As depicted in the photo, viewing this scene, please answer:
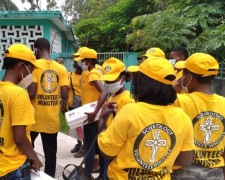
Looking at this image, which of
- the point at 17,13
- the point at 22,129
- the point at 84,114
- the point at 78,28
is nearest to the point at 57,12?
the point at 17,13

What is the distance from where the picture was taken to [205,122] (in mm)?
1846

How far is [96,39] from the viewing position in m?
13.0

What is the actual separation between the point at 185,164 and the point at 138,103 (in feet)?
1.81

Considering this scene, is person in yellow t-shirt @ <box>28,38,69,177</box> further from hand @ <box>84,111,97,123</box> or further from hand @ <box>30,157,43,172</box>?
hand @ <box>30,157,43,172</box>

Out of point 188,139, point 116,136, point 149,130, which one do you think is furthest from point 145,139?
point 188,139

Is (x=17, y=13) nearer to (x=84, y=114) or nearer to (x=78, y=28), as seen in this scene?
(x=84, y=114)

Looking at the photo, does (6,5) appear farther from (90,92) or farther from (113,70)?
(113,70)

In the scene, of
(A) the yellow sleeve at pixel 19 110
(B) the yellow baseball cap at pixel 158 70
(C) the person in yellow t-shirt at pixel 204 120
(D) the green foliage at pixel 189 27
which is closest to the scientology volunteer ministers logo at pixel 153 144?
(B) the yellow baseball cap at pixel 158 70

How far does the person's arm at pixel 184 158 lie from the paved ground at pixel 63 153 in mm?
2302

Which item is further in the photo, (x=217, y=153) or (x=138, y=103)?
(x=217, y=153)

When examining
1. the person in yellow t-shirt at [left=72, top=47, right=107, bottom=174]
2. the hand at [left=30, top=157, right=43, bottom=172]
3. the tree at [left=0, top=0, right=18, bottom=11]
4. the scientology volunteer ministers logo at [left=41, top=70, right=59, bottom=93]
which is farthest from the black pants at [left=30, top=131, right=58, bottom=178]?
the tree at [left=0, top=0, right=18, bottom=11]

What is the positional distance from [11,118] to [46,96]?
4.27ft

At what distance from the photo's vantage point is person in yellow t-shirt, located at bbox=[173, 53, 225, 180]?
1.84 metres

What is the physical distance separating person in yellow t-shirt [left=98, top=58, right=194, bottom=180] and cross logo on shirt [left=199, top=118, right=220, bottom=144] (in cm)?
29
